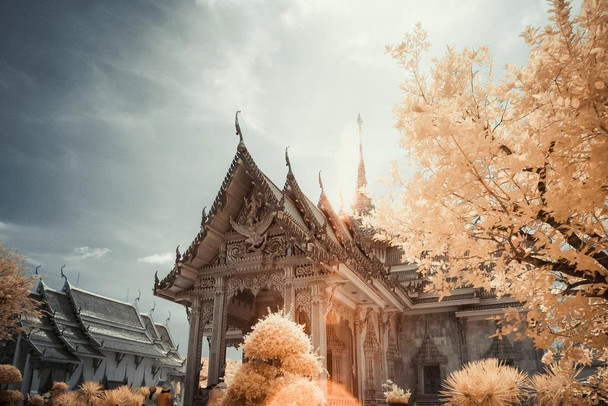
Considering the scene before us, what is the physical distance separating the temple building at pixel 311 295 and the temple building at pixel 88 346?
43.6ft

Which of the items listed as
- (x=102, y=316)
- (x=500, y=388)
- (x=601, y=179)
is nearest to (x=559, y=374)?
(x=500, y=388)

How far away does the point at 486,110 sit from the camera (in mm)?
3977

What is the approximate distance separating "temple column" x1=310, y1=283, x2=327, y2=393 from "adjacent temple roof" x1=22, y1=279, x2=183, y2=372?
1678 centimetres

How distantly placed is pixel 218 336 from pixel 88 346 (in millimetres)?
17258

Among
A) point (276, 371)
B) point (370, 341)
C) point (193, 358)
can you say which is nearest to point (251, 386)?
point (276, 371)

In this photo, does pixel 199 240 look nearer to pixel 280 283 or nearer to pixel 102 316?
pixel 280 283

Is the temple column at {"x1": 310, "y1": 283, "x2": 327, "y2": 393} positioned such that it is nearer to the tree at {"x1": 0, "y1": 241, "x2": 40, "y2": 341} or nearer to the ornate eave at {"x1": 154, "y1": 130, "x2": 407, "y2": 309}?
the ornate eave at {"x1": 154, "y1": 130, "x2": 407, "y2": 309}

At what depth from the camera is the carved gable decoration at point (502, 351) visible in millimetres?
15000

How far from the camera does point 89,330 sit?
25.3m

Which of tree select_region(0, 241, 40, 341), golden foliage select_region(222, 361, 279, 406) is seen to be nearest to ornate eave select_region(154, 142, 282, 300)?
golden foliage select_region(222, 361, 279, 406)

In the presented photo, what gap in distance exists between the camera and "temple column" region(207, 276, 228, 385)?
1057 cm

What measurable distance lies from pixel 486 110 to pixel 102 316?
29915 millimetres

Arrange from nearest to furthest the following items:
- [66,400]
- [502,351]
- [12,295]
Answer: [502,351]
[66,400]
[12,295]

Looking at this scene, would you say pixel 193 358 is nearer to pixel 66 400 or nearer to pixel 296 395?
pixel 296 395
